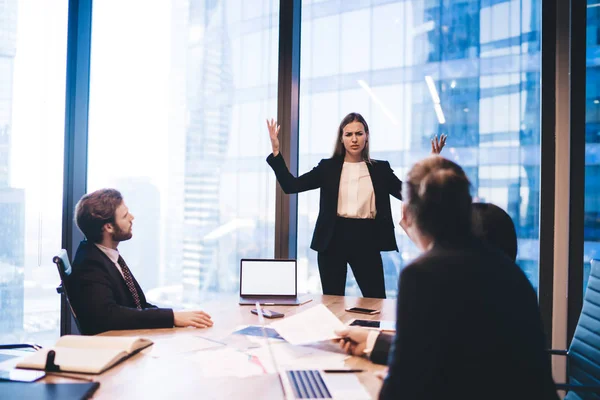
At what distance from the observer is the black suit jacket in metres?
0.89

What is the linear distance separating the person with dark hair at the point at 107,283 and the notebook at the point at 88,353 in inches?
10.1

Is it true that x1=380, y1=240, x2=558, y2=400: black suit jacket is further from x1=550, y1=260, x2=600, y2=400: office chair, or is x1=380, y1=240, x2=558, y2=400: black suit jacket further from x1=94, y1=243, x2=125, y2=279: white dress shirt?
x1=94, y1=243, x2=125, y2=279: white dress shirt

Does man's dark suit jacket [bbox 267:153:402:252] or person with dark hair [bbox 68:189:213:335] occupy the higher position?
man's dark suit jacket [bbox 267:153:402:252]

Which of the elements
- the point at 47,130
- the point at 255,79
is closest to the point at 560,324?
the point at 255,79

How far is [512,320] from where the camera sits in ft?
3.08

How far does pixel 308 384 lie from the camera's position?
117 centimetres

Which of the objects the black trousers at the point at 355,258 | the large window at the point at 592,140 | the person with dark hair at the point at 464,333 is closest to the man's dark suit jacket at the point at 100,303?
the person with dark hair at the point at 464,333

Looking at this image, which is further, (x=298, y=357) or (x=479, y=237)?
(x=298, y=357)

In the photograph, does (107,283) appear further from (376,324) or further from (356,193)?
(356,193)

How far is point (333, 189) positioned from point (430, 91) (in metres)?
0.95

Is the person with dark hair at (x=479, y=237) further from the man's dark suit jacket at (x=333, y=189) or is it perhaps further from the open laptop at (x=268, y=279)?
the man's dark suit jacket at (x=333, y=189)

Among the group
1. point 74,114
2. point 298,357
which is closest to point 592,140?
point 298,357

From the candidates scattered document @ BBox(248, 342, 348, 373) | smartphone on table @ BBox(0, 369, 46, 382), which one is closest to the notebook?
smartphone on table @ BBox(0, 369, 46, 382)

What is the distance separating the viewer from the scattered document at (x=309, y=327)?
59.3 inches
